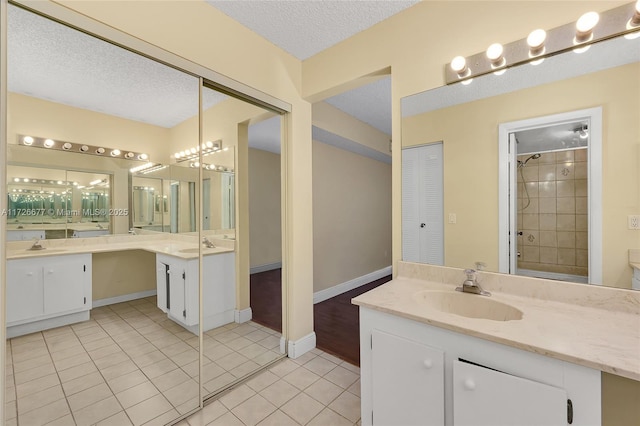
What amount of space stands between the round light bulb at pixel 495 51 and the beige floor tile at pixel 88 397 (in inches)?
110

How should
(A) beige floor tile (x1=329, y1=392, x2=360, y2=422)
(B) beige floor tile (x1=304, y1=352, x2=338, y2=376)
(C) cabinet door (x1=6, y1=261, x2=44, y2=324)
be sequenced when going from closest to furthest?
1. (C) cabinet door (x1=6, y1=261, x2=44, y2=324)
2. (A) beige floor tile (x1=329, y1=392, x2=360, y2=422)
3. (B) beige floor tile (x1=304, y1=352, x2=338, y2=376)

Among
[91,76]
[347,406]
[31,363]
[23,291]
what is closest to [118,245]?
[23,291]

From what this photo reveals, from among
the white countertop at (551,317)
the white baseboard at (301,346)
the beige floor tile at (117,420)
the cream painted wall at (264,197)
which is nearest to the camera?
the white countertop at (551,317)

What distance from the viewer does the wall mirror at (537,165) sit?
1.19m

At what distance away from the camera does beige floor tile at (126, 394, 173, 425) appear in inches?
57.5

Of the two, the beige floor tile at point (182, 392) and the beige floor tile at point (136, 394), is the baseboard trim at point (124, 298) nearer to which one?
the beige floor tile at point (136, 394)

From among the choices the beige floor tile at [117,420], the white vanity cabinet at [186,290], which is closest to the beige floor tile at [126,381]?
the beige floor tile at [117,420]

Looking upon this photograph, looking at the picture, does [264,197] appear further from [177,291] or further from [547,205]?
[547,205]

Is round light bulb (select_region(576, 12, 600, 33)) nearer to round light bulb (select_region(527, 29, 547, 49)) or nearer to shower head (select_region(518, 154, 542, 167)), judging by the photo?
round light bulb (select_region(527, 29, 547, 49))

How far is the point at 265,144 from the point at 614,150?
3482 mm

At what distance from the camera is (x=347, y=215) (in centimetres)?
419

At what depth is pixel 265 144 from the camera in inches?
149

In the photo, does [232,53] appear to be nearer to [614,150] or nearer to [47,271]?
[47,271]

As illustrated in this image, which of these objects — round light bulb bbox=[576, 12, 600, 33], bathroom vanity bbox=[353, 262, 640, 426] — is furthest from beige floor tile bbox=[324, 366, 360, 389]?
round light bulb bbox=[576, 12, 600, 33]
